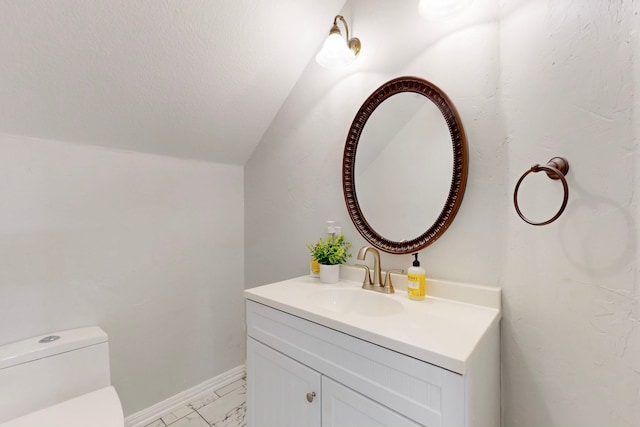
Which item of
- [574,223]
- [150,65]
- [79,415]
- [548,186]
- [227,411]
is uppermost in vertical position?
[150,65]

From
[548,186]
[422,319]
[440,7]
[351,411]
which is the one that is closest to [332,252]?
[422,319]

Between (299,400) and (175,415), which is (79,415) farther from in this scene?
(299,400)

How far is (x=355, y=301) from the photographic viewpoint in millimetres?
1268

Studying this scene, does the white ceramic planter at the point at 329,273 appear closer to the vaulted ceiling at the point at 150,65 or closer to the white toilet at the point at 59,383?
the white toilet at the point at 59,383

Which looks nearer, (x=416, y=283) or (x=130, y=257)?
(x=416, y=283)

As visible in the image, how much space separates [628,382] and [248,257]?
193 cm

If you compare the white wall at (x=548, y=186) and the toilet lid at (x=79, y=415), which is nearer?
the white wall at (x=548, y=186)

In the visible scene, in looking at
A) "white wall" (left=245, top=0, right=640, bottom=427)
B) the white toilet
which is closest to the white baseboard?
the white toilet

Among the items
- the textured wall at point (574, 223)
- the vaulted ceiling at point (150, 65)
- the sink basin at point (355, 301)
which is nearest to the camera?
the textured wall at point (574, 223)

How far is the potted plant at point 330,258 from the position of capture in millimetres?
1393

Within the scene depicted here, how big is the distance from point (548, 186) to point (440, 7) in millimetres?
775

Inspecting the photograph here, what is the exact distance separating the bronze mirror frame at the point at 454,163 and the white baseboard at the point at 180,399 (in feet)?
4.95

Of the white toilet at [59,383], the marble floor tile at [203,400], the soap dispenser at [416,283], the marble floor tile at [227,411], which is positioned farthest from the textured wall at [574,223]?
the marble floor tile at [203,400]

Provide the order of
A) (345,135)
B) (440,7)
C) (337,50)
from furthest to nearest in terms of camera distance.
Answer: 1. (345,135)
2. (337,50)
3. (440,7)
